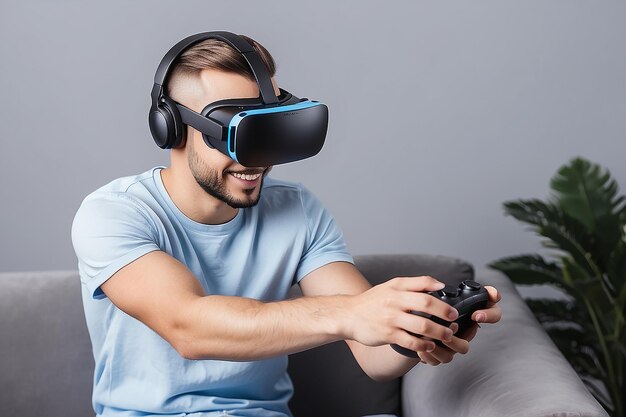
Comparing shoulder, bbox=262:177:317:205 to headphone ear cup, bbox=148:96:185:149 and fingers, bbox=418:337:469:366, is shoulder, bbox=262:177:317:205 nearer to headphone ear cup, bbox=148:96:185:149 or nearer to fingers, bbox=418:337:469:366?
headphone ear cup, bbox=148:96:185:149

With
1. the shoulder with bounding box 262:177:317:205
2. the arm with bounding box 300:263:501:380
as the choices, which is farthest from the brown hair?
the arm with bounding box 300:263:501:380

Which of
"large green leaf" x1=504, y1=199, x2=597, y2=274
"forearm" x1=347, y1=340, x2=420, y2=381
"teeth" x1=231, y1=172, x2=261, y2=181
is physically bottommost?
"large green leaf" x1=504, y1=199, x2=597, y2=274

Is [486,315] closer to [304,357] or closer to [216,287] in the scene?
[216,287]

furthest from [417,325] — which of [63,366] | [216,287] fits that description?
[63,366]

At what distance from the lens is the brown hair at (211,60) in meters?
1.78

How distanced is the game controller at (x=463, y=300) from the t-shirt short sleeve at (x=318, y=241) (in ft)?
1.65

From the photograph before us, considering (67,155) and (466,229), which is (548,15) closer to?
(466,229)

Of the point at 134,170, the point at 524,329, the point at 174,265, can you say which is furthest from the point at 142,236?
the point at 134,170

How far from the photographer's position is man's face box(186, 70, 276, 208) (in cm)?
177

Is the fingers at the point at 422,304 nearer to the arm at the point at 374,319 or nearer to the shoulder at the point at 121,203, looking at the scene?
the arm at the point at 374,319

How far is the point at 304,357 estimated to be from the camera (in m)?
2.31

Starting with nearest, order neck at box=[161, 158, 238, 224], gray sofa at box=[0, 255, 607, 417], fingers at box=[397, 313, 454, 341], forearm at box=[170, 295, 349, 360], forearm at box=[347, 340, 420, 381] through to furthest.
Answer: fingers at box=[397, 313, 454, 341], forearm at box=[170, 295, 349, 360], forearm at box=[347, 340, 420, 381], neck at box=[161, 158, 238, 224], gray sofa at box=[0, 255, 607, 417]

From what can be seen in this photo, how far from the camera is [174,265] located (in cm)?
169

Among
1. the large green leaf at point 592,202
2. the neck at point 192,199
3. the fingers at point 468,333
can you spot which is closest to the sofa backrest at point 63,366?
the neck at point 192,199
